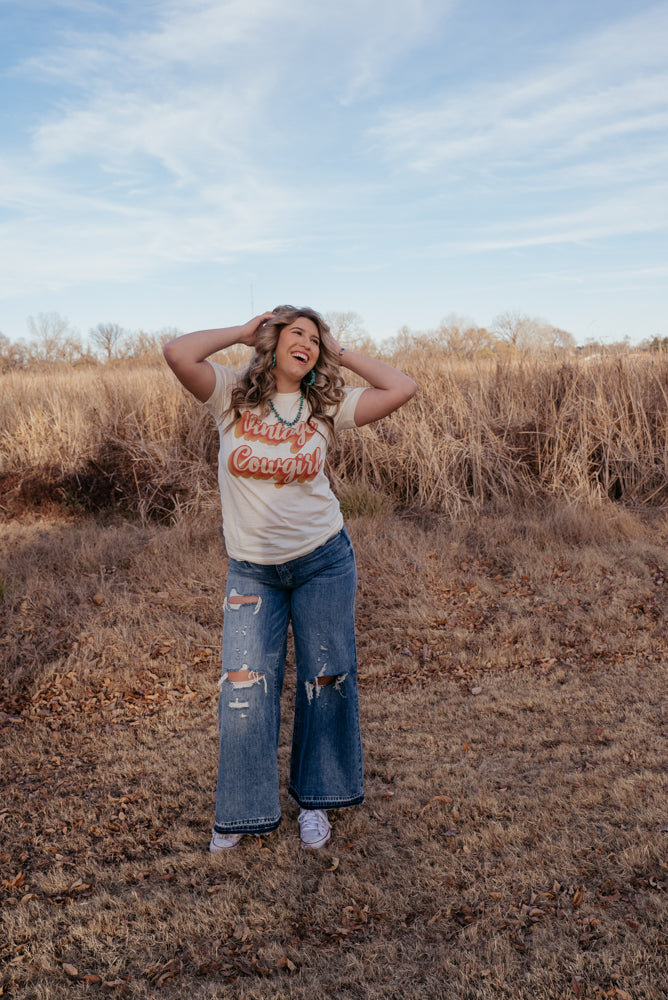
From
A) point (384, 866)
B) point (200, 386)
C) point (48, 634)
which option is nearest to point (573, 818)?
point (384, 866)

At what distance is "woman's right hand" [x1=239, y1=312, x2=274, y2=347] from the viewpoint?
278 cm

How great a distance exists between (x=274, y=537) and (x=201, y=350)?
28.4 inches

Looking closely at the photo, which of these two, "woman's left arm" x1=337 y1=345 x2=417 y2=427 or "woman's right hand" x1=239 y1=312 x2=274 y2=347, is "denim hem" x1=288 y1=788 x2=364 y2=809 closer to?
"woman's left arm" x1=337 y1=345 x2=417 y2=427

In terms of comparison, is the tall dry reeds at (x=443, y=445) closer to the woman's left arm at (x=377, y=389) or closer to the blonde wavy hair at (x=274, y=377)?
the woman's left arm at (x=377, y=389)

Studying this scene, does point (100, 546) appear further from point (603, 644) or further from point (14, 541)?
point (603, 644)

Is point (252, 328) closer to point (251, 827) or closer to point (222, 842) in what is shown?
point (251, 827)

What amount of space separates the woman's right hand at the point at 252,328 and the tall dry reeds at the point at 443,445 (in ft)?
15.3

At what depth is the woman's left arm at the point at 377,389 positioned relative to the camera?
293cm

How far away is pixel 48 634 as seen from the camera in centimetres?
509

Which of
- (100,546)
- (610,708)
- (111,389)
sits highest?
(111,389)

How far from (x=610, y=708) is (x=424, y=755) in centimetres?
117

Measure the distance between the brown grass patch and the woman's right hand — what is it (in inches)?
78.9

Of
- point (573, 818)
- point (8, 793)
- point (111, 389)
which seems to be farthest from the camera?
point (111, 389)

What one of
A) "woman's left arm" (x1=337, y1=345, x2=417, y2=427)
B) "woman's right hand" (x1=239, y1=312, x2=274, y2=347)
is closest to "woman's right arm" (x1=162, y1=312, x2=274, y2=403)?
"woman's right hand" (x1=239, y1=312, x2=274, y2=347)
